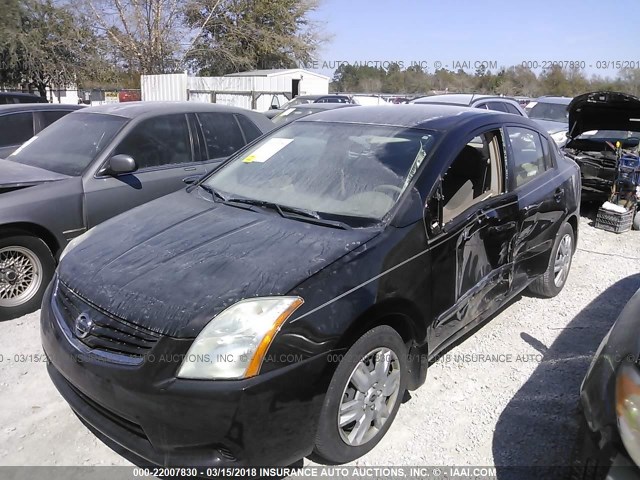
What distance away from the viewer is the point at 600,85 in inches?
1310

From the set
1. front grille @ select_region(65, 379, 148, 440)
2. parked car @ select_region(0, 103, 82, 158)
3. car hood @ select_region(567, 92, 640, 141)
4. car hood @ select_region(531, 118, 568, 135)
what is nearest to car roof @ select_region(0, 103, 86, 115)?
parked car @ select_region(0, 103, 82, 158)

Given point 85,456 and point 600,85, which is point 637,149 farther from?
point 600,85

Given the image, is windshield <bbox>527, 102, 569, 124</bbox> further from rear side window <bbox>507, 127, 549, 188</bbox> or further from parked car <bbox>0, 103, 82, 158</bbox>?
parked car <bbox>0, 103, 82, 158</bbox>

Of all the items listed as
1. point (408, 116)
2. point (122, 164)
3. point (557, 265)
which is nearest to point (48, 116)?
point (122, 164)

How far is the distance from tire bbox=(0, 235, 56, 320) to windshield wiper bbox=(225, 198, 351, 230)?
6.42 ft

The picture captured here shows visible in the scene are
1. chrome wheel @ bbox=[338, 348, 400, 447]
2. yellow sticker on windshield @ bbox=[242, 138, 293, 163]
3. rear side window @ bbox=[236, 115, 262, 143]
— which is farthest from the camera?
rear side window @ bbox=[236, 115, 262, 143]

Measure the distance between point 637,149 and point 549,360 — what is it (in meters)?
5.26

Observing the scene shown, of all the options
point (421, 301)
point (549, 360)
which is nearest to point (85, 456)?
point (421, 301)

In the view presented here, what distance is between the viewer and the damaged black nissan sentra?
6.71ft

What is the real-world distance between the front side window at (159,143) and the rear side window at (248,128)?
761mm

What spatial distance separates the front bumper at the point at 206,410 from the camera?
1.99m

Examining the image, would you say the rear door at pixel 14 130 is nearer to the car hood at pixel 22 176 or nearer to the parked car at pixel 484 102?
the car hood at pixel 22 176

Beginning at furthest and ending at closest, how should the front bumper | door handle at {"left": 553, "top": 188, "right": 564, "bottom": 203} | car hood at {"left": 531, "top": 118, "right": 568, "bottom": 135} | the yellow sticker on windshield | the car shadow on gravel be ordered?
car hood at {"left": 531, "top": 118, "right": 568, "bottom": 135}
door handle at {"left": 553, "top": 188, "right": 564, "bottom": 203}
the yellow sticker on windshield
the car shadow on gravel
the front bumper

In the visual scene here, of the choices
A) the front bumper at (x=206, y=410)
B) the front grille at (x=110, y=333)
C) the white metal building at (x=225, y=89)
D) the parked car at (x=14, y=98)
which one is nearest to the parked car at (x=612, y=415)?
the front bumper at (x=206, y=410)
